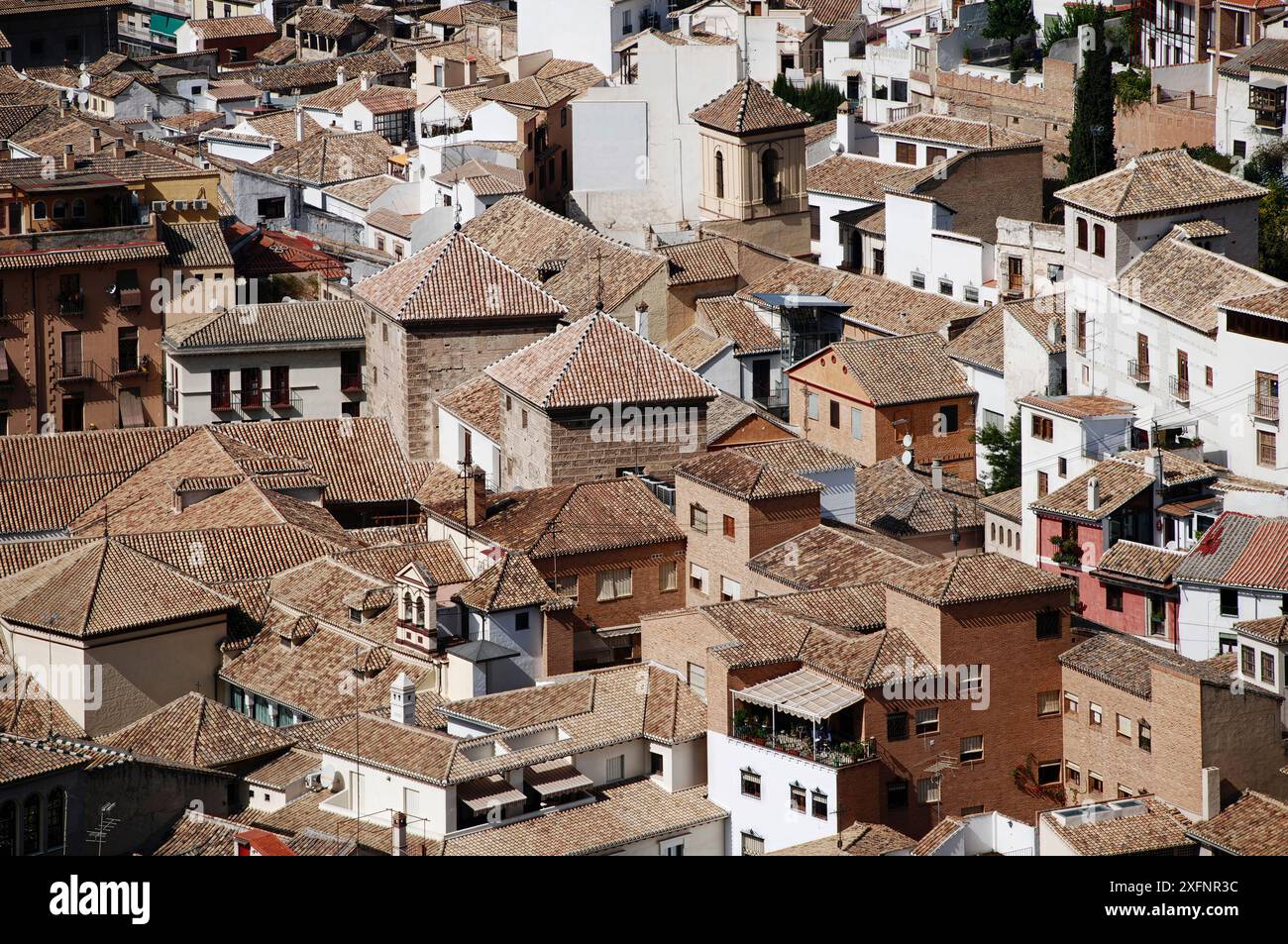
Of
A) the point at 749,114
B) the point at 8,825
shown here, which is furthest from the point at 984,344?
the point at 8,825

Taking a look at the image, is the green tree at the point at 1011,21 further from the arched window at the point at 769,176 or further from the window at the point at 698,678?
the window at the point at 698,678

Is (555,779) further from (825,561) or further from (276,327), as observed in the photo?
(276,327)

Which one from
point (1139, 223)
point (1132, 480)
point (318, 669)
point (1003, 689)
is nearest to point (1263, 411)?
point (1132, 480)

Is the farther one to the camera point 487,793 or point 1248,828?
point 487,793

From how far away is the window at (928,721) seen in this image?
35.3m

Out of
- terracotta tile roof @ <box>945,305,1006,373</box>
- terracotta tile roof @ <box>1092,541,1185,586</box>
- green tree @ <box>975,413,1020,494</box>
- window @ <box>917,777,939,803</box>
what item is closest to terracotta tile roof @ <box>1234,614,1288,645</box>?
terracotta tile roof @ <box>1092,541,1185,586</box>

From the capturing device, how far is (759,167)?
2424 inches

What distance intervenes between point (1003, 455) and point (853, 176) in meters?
16.7

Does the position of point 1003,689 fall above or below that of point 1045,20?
below

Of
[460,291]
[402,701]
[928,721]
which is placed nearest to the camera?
[928,721]

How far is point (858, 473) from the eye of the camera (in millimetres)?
47938

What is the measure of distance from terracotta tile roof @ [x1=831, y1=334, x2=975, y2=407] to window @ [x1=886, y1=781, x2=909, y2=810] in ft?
54.2

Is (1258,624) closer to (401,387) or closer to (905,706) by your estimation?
(905,706)
